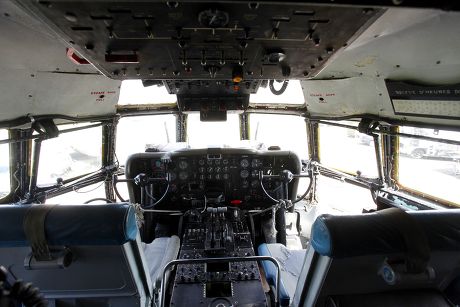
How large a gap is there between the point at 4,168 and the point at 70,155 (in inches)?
32.6

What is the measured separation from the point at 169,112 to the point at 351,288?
3.66 metres

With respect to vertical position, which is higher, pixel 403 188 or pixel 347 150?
pixel 347 150

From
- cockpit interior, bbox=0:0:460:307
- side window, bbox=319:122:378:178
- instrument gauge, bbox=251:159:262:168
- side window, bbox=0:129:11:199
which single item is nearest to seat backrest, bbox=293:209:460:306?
cockpit interior, bbox=0:0:460:307

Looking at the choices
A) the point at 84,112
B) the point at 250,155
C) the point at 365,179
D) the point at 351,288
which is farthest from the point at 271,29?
the point at 365,179

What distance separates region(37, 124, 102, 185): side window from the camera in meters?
3.14

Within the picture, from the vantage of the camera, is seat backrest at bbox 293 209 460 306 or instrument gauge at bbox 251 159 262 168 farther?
instrument gauge at bbox 251 159 262 168

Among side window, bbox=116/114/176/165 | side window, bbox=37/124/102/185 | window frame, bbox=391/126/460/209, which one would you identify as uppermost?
side window, bbox=116/114/176/165

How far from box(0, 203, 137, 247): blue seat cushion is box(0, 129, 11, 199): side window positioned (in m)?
2.09

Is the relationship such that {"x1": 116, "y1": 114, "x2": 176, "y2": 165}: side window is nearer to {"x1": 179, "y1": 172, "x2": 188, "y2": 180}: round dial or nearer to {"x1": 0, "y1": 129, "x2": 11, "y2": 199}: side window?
{"x1": 179, "y1": 172, "x2": 188, "y2": 180}: round dial

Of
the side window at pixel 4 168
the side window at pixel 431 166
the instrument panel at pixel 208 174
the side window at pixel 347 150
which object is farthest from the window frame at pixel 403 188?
the side window at pixel 4 168

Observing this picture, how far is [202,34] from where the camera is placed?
3.77ft

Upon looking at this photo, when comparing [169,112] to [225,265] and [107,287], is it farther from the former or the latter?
[107,287]

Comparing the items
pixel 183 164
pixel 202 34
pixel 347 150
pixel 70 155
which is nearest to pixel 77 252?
pixel 202 34

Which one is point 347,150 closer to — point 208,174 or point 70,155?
point 208,174
